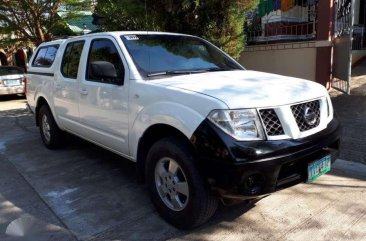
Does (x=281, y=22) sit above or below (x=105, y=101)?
above

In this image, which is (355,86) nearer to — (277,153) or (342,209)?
(342,209)

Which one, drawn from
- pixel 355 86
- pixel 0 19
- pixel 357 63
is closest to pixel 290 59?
pixel 355 86

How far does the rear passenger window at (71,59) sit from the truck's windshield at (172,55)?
1082 mm

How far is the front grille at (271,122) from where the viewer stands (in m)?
3.16

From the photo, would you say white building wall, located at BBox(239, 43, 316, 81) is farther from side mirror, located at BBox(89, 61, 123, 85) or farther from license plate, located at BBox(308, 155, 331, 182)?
side mirror, located at BBox(89, 61, 123, 85)

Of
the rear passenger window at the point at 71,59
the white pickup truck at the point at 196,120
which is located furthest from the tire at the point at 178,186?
the rear passenger window at the point at 71,59

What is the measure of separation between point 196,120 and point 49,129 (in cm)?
388

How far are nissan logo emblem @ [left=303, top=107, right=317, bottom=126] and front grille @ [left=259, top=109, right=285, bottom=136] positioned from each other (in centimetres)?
33

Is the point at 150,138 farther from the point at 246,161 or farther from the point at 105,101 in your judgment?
the point at 246,161

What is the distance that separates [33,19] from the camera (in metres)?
15.6

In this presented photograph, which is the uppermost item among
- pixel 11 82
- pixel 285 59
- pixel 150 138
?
pixel 285 59

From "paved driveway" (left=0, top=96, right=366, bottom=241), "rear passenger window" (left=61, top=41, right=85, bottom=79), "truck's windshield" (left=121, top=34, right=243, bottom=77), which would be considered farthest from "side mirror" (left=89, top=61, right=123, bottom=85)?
"paved driveway" (left=0, top=96, right=366, bottom=241)

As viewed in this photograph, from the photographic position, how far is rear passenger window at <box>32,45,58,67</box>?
6.27 m

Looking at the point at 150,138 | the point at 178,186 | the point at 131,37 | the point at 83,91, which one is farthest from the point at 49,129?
the point at 178,186
